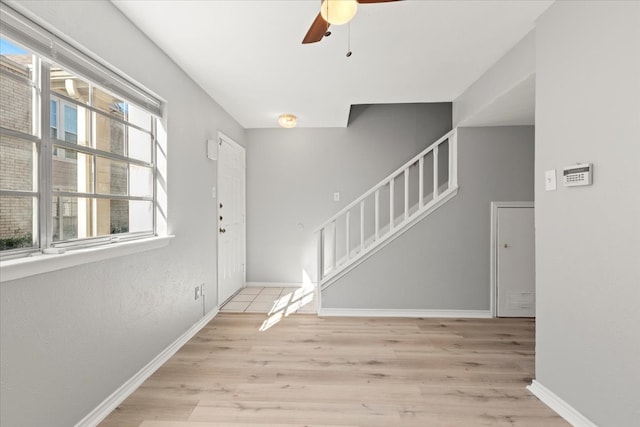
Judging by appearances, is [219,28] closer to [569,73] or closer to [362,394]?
[569,73]

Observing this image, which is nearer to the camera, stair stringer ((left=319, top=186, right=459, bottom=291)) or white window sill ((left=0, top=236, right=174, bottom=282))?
white window sill ((left=0, top=236, right=174, bottom=282))

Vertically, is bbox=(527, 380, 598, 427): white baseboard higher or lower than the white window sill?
lower

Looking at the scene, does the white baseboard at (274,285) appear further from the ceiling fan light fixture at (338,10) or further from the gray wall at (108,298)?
the ceiling fan light fixture at (338,10)

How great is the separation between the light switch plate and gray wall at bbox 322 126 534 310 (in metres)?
1.53

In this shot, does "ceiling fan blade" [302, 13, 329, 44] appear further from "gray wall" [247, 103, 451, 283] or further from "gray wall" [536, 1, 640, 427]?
"gray wall" [247, 103, 451, 283]

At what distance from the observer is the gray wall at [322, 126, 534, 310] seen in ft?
11.7

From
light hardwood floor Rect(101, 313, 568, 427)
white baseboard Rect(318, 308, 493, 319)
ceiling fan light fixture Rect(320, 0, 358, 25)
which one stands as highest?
ceiling fan light fixture Rect(320, 0, 358, 25)

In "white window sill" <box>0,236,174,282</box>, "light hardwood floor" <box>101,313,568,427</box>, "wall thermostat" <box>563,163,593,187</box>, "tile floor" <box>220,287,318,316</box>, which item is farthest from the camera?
"tile floor" <box>220,287,318,316</box>

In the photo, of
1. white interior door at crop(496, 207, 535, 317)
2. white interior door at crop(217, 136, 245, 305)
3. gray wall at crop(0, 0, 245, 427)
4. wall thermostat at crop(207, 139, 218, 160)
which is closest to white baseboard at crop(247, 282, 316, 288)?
white interior door at crop(217, 136, 245, 305)

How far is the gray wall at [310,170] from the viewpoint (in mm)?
4754

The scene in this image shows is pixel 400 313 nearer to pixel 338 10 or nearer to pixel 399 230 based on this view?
pixel 399 230

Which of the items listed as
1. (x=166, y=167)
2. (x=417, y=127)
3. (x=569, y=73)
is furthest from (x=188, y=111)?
(x=417, y=127)

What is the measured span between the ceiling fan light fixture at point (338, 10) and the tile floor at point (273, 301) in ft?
9.96

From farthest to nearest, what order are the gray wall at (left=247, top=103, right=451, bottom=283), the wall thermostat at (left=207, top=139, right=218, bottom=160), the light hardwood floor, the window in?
the gray wall at (left=247, top=103, right=451, bottom=283) < the wall thermostat at (left=207, top=139, right=218, bottom=160) < the light hardwood floor < the window
